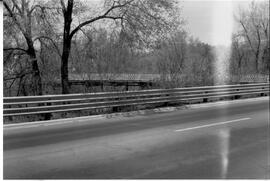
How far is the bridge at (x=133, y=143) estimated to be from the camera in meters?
5.31

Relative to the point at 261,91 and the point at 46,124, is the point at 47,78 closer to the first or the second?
the point at 46,124

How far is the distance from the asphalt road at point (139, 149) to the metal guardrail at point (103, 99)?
3.21 feet

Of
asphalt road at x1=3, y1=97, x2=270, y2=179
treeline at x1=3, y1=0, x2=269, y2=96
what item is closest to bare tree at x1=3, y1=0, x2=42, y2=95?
treeline at x1=3, y1=0, x2=269, y2=96

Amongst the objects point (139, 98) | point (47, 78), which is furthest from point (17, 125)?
point (47, 78)

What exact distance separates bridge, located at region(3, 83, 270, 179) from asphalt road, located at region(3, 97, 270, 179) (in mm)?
16

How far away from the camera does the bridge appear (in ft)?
17.4

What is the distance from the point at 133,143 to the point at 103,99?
5354 mm

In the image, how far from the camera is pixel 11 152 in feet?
21.5

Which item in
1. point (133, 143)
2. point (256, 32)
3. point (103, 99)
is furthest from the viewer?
point (256, 32)

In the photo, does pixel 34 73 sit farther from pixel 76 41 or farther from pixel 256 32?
pixel 256 32

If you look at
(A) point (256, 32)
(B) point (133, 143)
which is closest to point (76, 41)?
(B) point (133, 143)

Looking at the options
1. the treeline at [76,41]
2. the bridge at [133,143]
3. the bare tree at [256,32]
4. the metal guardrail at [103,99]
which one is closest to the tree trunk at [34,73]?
the treeline at [76,41]

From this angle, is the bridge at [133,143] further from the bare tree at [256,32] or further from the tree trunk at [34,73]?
the bare tree at [256,32]

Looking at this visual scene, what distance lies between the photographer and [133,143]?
292 inches
